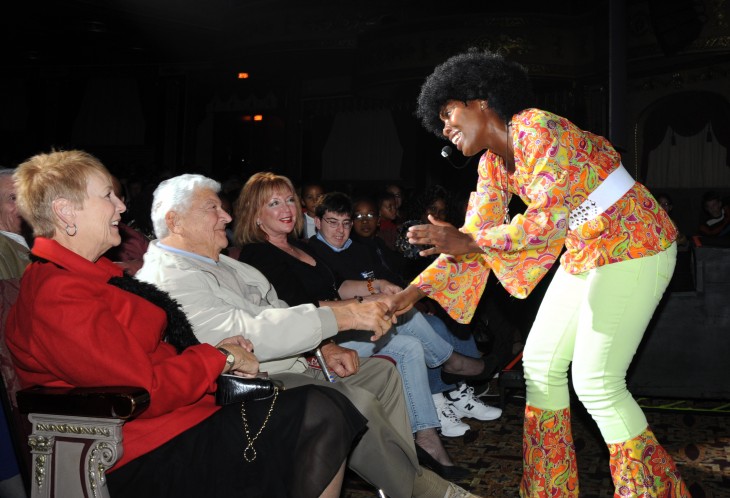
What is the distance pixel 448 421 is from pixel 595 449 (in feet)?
2.66

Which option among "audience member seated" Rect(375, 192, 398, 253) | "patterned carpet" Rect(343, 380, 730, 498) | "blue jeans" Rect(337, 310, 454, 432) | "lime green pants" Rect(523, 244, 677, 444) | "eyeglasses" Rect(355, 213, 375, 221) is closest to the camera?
"lime green pants" Rect(523, 244, 677, 444)

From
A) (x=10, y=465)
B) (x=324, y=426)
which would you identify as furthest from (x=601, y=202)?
(x=10, y=465)

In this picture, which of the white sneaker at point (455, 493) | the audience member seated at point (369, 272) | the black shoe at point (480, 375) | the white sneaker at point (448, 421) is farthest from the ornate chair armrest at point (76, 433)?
the black shoe at point (480, 375)

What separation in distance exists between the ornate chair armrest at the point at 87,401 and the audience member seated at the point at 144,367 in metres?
0.05

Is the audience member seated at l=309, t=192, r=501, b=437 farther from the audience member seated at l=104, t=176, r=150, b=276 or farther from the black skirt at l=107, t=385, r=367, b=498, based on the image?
the black skirt at l=107, t=385, r=367, b=498

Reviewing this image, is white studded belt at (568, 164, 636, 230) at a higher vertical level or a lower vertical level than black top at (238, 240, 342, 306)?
higher

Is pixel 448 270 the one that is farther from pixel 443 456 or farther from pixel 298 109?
pixel 298 109

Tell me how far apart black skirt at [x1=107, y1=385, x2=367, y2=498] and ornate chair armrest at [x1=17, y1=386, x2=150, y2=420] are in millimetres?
260

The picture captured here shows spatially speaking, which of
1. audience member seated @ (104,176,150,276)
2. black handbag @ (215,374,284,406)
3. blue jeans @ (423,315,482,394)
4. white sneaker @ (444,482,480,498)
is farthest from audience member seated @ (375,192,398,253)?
black handbag @ (215,374,284,406)

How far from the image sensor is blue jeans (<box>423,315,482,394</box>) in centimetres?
439

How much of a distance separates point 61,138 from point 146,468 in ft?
55.3

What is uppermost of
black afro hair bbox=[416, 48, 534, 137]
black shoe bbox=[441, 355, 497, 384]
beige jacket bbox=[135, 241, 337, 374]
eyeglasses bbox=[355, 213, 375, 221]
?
black afro hair bbox=[416, 48, 534, 137]

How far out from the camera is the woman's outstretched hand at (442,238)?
8.42 feet

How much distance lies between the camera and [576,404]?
466 cm
